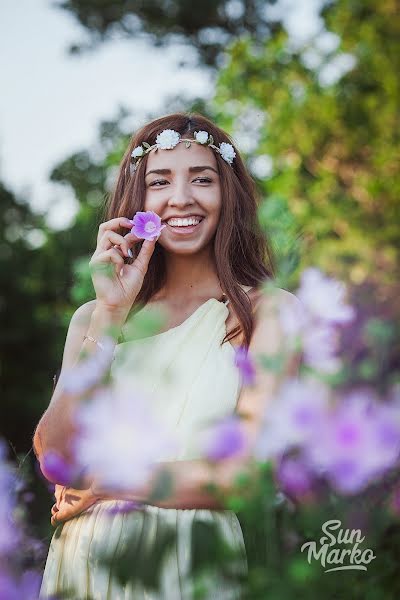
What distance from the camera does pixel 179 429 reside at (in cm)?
170

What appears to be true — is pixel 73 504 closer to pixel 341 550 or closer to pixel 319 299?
pixel 341 550

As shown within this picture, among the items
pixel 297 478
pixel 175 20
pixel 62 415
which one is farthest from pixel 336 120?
pixel 297 478

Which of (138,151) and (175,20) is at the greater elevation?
(175,20)

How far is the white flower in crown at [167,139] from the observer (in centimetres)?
203

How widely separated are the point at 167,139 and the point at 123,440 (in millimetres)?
1394

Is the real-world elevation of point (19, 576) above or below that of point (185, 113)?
below

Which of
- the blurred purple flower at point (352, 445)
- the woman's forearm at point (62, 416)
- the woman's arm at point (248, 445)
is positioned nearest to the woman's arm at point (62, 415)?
the woman's forearm at point (62, 416)

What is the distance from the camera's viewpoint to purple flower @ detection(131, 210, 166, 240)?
1819 mm

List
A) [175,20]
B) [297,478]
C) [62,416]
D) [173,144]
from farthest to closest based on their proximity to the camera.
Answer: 1. [175,20]
2. [173,144]
3. [62,416]
4. [297,478]

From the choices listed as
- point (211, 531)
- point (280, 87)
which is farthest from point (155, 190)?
point (280, 87)

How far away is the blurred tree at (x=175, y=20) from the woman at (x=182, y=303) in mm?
8471

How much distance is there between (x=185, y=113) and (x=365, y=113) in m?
5.55

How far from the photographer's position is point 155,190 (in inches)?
78.5

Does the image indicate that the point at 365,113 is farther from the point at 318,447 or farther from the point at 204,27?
the point at 318,447
